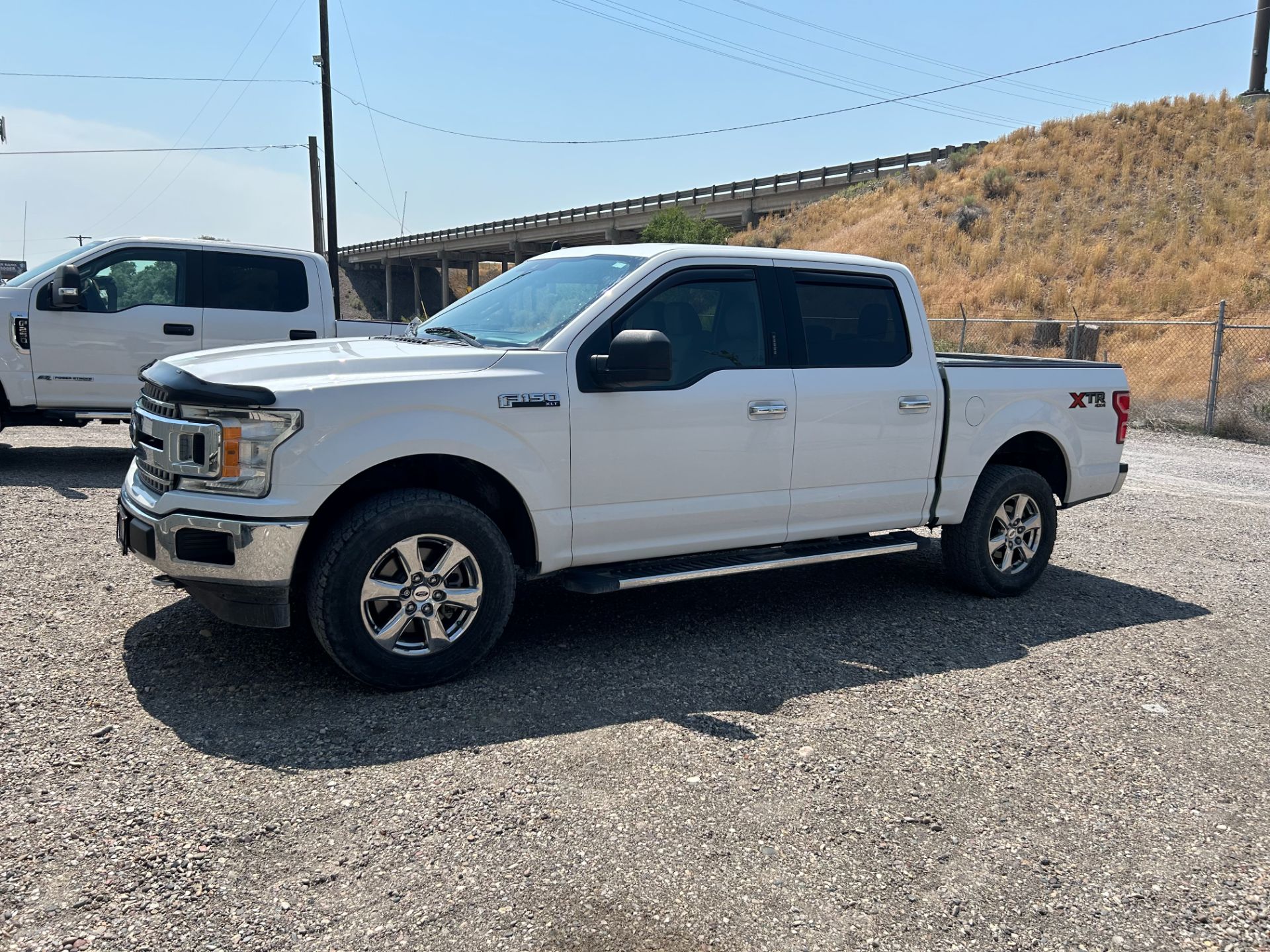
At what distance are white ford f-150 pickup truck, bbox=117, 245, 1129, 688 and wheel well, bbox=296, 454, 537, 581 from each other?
0.01 metres

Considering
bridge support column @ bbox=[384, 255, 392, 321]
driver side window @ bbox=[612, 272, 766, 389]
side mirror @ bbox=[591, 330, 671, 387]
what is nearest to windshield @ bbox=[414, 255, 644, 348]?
driver side window @ bbox=[612, 272, 766, 389]

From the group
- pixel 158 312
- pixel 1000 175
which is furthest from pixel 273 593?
pixel 1000 175

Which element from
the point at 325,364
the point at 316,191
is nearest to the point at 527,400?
the point at 325,364

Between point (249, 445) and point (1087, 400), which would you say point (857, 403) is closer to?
point (1087, 400)

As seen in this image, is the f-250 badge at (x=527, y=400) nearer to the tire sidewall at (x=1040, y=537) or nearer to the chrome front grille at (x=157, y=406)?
the chrome front grille at (x=157, y=406)

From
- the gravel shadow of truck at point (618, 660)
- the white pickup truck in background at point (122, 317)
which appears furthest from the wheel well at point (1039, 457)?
the white pickup truck in background at point (122, 317)

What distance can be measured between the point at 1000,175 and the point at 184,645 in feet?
129

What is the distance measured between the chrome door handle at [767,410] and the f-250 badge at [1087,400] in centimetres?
242

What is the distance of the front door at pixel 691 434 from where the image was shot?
4898 millimetres

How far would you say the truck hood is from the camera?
4.27m

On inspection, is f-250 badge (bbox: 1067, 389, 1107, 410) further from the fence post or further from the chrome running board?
the fence post

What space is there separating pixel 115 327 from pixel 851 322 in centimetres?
744

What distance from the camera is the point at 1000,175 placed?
1521 inches

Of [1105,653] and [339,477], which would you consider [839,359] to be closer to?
[1105,653]
